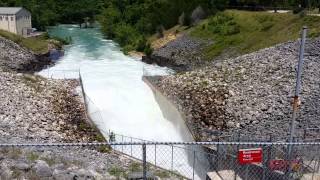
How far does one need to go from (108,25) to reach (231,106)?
54994mm

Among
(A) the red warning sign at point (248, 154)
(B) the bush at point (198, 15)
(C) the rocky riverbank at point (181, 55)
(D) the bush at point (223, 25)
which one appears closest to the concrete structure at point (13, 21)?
(C) the rocky riverbank at point (181, 55)

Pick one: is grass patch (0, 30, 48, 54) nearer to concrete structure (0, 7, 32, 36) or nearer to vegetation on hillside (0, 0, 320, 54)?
concrete structure (0, 7, 32, 36)

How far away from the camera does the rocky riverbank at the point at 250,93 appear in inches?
994

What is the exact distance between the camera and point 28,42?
57156 mm

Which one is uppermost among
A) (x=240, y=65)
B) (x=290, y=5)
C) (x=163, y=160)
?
(x=290, y=5)

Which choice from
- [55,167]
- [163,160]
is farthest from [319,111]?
[55,167]

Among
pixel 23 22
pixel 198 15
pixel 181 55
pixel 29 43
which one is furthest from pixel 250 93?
pixel 23 22

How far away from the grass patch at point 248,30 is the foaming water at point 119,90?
315 inches

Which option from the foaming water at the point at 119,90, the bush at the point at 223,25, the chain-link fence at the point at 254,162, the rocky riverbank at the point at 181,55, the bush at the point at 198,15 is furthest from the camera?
the bush at the point at 198,15

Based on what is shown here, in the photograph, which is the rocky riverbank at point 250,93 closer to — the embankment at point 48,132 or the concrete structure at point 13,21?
the embankment at point 48,132

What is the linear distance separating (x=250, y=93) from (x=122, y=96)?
10272 mm

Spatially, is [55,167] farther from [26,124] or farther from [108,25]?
[108,25]

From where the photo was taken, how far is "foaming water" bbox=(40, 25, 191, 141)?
27688 mm

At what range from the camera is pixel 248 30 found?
50.0m
